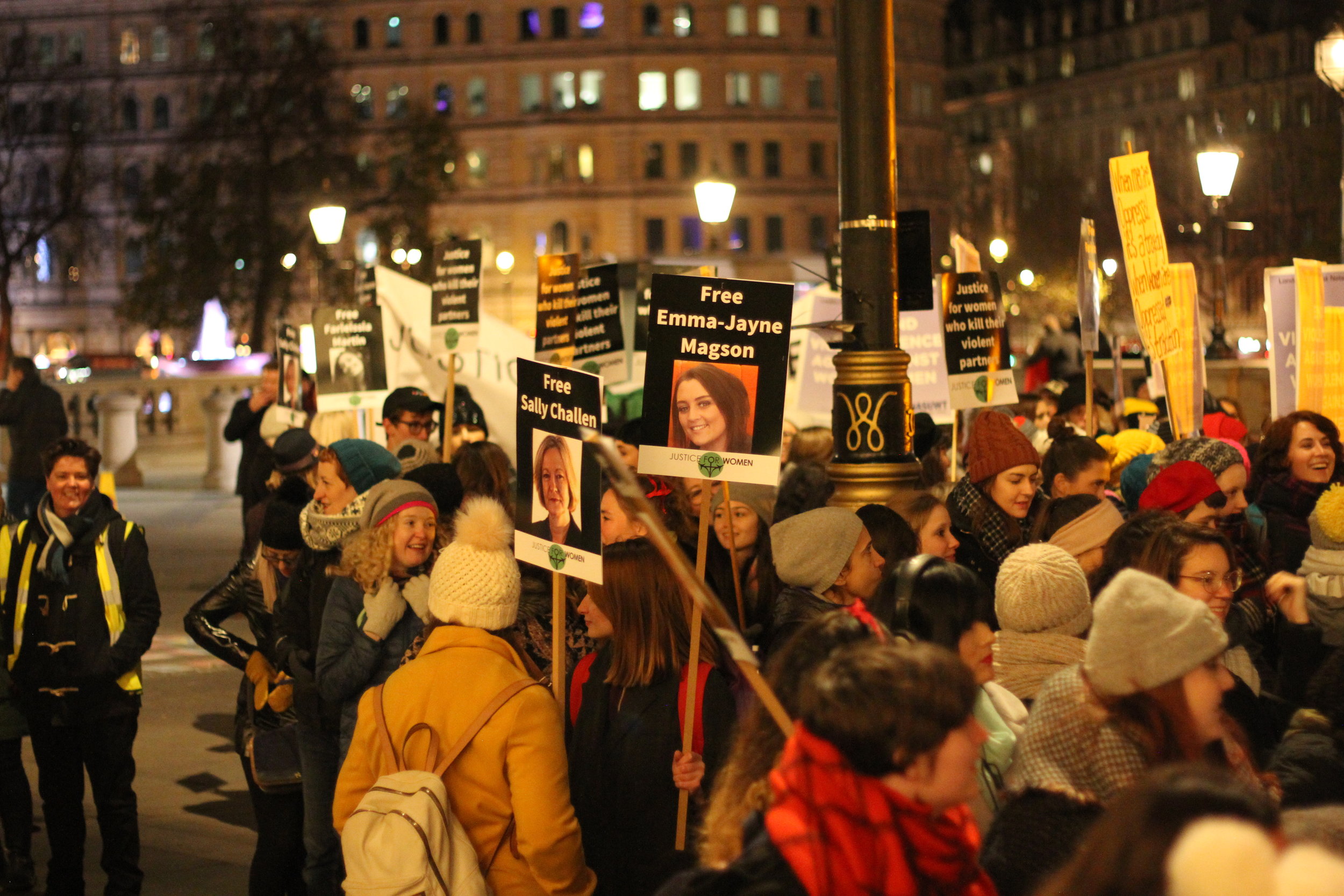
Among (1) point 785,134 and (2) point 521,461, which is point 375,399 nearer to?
(2) point 521,461

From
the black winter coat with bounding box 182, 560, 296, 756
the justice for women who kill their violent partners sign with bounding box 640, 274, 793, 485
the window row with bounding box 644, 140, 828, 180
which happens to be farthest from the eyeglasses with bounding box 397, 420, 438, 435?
the window row with bounding box 644, 140, 828, 180

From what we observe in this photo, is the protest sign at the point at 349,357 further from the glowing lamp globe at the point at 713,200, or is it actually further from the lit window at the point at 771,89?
the lit window at the point at 771,89

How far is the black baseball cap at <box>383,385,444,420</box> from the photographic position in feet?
26.6

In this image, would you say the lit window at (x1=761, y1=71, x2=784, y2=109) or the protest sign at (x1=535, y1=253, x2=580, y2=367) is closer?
the protest sign at (x1=535, y1=253, x2=580, y2=367)

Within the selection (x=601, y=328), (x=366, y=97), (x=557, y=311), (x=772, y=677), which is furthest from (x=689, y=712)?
(x=366, y=97)

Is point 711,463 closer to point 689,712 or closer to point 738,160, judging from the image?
point 689,712

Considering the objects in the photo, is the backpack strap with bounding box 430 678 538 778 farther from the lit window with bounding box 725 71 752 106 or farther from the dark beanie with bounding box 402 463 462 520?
the lit window with bounding box 725 71 752 106

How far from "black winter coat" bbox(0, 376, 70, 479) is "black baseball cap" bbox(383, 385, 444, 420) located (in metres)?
7.91

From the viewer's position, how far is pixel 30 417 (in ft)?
49.4

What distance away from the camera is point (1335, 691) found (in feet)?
11.5

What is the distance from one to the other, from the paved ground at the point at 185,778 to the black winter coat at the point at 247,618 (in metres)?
0.88

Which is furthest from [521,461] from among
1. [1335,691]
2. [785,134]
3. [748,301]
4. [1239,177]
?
[785,134]

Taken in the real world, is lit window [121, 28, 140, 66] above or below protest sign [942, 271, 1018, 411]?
above

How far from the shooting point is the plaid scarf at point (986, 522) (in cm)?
593
